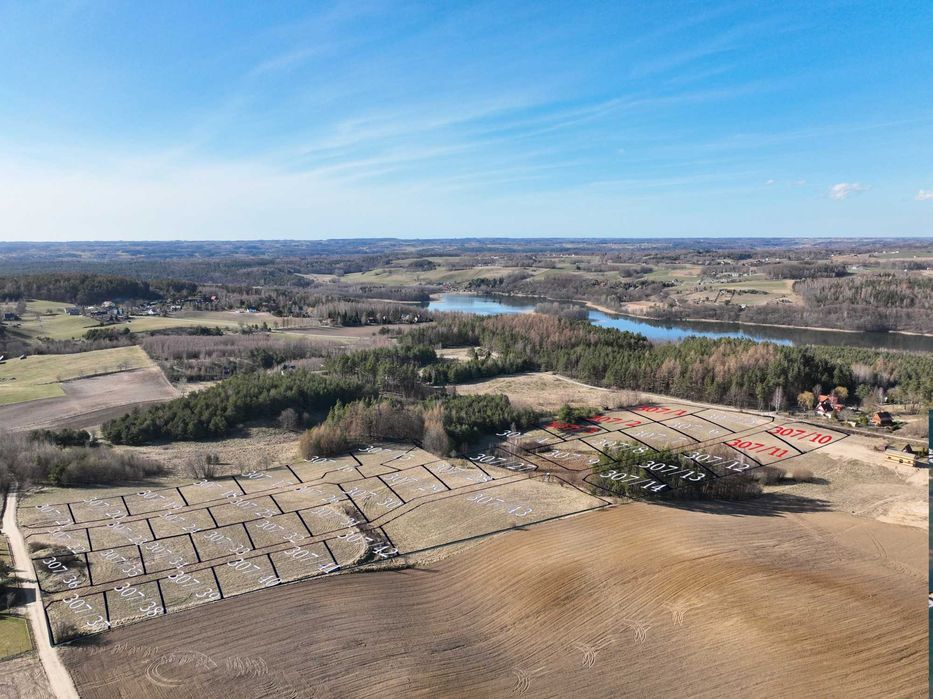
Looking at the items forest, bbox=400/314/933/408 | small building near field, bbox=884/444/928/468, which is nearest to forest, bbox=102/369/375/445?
forest, bbox=400/314/933/408

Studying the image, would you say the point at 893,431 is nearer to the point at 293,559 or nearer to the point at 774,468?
the point at 774,468

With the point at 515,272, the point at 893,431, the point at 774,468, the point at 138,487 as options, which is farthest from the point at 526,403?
the point at 515,272

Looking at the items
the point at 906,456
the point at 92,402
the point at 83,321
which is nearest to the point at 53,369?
the point at 92,402

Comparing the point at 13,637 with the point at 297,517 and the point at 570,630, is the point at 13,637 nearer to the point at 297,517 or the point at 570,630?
the point at 297,517

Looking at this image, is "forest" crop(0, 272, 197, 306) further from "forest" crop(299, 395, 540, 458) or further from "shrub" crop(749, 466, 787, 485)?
"shrub" crop(749, 466, 787, 485)

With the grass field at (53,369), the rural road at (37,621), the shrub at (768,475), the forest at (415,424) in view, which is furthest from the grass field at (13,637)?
the grass field at (53,369)

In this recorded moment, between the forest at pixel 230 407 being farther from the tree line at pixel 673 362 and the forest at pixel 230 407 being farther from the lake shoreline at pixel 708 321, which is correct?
the lake shoreline at pixel 708 321
